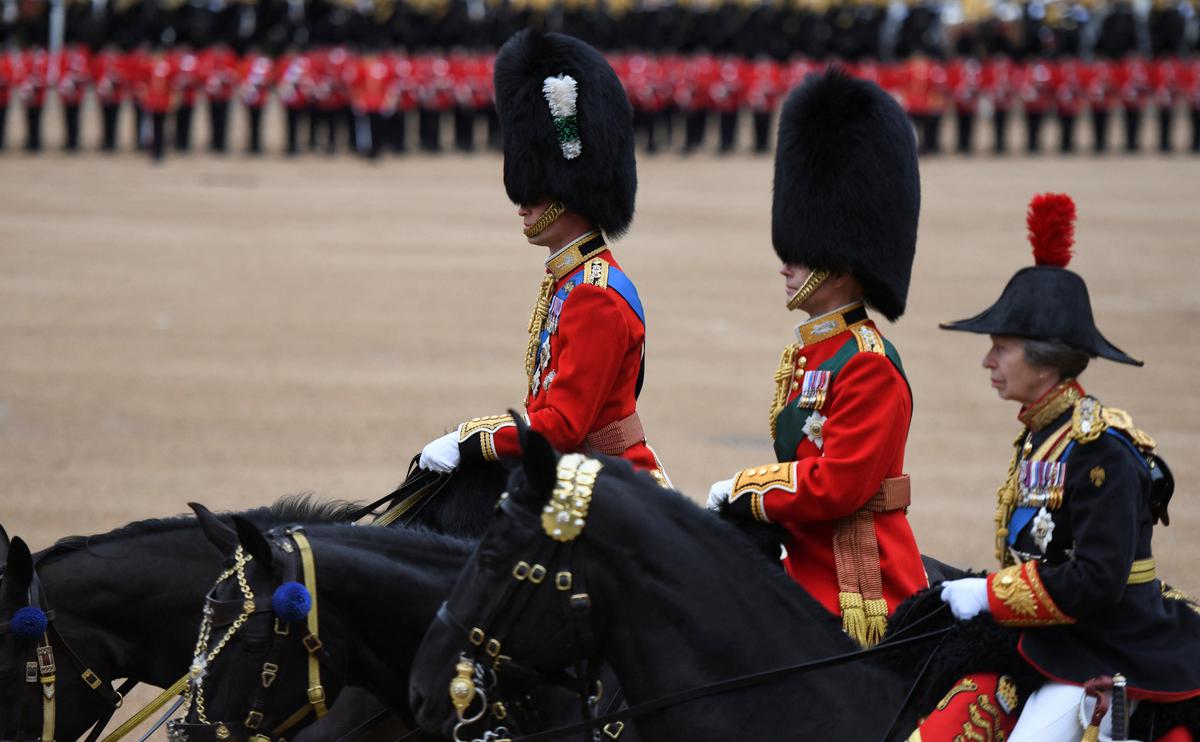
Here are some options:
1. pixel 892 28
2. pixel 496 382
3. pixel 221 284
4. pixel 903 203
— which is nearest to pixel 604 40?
pixel 892 28

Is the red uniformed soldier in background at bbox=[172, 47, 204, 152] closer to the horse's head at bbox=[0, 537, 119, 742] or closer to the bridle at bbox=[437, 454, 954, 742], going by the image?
the horse's head at bbox=[0, 537, 119, 742]

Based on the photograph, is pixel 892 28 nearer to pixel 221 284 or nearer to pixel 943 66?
pixel 943 66

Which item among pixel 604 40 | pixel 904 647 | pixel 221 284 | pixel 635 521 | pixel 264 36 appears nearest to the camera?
pixel 635 521

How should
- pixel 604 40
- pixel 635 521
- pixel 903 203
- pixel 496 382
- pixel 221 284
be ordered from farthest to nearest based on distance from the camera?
pixel 604 40 → pixel 221 284 → pixel 496 382 → pixel 903 203 → pixel 635 521

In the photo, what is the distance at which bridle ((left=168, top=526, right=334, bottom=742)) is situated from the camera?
3473 millimetres

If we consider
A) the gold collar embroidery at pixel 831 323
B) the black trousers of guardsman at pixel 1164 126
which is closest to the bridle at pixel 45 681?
the gold collar embroidery at pixel 831 323

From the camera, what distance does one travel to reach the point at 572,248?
176 inches

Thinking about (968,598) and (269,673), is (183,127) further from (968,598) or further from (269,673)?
(968,598)

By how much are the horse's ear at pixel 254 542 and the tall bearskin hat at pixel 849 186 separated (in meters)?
1.39

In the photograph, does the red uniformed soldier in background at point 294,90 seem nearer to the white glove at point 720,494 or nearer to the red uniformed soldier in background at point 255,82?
the red uniformed soldier in background at point 255,82

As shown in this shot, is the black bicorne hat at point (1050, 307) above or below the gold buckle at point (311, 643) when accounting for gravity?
above

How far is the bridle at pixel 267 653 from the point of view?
3.47m

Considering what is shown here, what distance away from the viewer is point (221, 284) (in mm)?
14039

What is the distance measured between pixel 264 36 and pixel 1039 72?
1117cm
